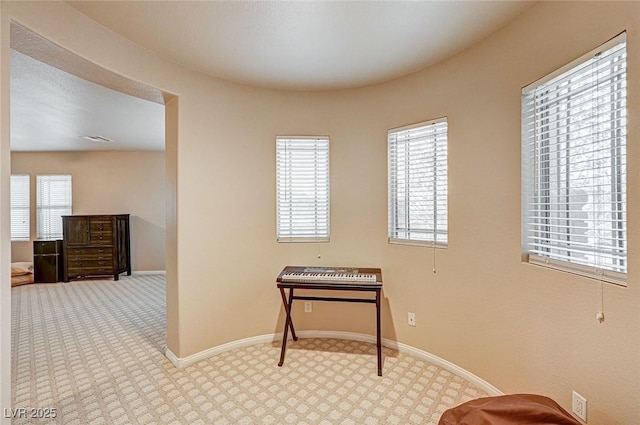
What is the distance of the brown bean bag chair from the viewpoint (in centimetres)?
130

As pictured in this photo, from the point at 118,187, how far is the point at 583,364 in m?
7.67

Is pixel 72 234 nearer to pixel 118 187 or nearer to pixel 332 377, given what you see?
pixel 118 187

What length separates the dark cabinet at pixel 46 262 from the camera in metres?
6.03

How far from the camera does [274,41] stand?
226 centimetres

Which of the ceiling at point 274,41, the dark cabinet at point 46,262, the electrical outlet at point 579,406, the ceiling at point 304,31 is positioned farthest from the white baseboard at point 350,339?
the dark cabinet at point 46,262

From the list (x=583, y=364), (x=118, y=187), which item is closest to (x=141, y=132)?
(x=118, y=187)

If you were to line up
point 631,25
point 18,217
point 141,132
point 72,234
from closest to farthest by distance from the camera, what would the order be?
point 631,25, point 141,132, point 72,234, point 18,217

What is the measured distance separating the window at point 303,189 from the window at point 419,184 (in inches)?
27.3

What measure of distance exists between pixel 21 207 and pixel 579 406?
910 centimetres

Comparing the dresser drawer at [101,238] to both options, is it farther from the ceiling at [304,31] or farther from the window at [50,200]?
the ceiling at [304,31]

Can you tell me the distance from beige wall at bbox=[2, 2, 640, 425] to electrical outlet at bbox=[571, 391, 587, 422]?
0.03m

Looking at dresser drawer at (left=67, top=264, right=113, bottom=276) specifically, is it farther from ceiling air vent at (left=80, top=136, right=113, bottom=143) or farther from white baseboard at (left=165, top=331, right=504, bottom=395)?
white baseboard at (left=165, top=331, right=504, bottom=395)

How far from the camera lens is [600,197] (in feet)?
5.18

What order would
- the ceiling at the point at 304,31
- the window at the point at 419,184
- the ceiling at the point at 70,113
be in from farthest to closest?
the ceiling at the point at 70,113 < the window at the point at 419,184 < the ceiling at the point at 304,31
